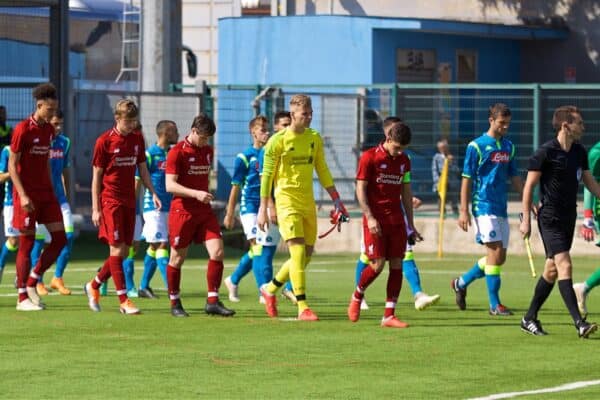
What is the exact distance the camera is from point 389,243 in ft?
45.4

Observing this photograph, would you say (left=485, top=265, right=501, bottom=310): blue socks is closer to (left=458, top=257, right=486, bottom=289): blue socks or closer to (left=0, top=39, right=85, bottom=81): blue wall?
(left=458, top=257, right=486, bottom=289): blue socks

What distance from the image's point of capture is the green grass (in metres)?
10.2

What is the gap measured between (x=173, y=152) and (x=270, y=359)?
140 inches

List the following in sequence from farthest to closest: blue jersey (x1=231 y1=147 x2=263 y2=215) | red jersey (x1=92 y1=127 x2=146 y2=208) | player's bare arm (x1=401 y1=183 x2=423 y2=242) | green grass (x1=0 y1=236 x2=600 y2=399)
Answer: blue jersey (x1=231 y1=147 x2=263 y2=215) → red jersey (x1=92 y1=127 x2=146 y2=208) → player's bare arm (x1=401 y1=183 x2=423 y2=242) → green grass (x1=0 y1=236 x2=600 y2=399)

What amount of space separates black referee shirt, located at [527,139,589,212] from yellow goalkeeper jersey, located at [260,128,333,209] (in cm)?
219

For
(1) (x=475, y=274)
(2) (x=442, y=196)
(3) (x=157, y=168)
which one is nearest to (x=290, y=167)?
(1) (x=475, y=274)

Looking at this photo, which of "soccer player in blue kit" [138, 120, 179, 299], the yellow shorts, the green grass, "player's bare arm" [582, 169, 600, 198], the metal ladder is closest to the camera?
the green grass

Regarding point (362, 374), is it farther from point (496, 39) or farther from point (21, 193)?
point (496, 39)

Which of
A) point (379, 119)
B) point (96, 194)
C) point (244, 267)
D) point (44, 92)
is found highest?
point (44, 92)

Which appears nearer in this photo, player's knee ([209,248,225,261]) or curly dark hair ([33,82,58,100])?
player's knee ([209,248,225,261])

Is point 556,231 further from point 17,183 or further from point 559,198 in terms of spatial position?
point 17,183

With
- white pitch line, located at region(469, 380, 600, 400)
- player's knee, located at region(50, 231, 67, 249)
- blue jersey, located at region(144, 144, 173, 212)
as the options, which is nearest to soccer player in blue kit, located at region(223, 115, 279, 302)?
blue jersey, located at region(144, 144, 173, 212)

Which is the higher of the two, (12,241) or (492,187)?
(492,187)

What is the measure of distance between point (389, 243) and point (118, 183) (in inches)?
107
